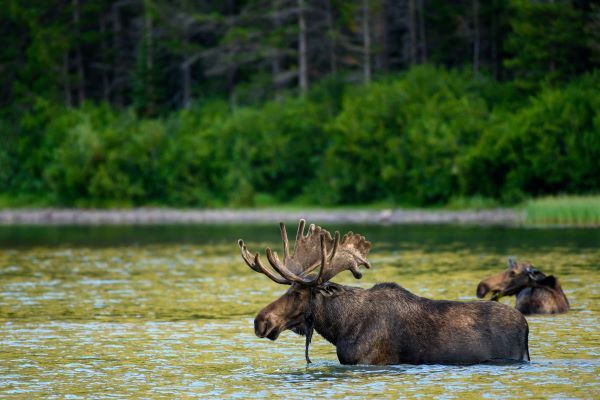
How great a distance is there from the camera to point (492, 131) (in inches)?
2717

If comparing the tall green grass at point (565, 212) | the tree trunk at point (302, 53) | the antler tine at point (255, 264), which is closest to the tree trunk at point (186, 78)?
the tree trunk at point (302, 53)

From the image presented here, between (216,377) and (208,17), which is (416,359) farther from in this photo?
(208,17)

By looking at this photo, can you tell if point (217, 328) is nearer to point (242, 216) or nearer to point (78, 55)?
point (242, 216)

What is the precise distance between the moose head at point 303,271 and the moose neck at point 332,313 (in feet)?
0.18

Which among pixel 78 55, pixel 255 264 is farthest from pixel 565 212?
pixel 78 55

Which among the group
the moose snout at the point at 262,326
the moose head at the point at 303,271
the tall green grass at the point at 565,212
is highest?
the moose head at the point at 303,271

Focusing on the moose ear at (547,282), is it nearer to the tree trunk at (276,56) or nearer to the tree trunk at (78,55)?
the tree trunk at (276,56)

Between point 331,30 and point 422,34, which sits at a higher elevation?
point 331,30

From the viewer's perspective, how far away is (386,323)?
1669cm

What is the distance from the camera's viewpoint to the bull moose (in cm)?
1664

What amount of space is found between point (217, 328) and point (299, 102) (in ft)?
197

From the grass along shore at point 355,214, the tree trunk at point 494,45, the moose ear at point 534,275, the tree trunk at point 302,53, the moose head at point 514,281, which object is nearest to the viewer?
the moose head at point 514,281

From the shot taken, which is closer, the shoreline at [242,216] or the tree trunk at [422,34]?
the shoreline at [242,216]

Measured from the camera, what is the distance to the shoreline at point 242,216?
63378 millimetres
